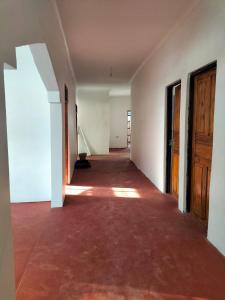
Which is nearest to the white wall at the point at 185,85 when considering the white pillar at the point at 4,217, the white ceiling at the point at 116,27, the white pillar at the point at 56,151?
the white ceiling at the point at 116,27

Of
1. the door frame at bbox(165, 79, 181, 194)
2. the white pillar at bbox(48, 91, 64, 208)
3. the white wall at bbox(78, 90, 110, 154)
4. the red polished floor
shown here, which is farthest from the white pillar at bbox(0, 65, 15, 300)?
the white wall at bbox(78, 90, 110, 154)

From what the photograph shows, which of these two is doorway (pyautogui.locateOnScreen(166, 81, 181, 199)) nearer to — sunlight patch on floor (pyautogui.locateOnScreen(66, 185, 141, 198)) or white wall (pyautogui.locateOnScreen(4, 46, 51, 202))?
sunlight patch on floor (pyautogui.locateOnScreen(66, 185, 141, 198))

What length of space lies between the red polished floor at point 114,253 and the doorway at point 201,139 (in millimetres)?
307

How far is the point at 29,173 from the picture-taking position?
4254 mm

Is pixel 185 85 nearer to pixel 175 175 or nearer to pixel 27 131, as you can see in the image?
pixel 175 175

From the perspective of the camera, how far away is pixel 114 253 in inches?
99.9

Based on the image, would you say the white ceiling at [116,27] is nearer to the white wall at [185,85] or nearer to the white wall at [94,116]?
the white wall at [185,85]

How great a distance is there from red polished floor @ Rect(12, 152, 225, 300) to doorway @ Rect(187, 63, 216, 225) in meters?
0.31

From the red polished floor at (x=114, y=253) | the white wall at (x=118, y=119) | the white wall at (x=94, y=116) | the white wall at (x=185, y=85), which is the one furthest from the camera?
the white wall at (x=118, y=119)

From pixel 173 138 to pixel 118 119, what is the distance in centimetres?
914

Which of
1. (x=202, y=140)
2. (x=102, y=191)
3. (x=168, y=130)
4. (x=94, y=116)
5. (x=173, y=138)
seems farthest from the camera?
(x=94, y=116)

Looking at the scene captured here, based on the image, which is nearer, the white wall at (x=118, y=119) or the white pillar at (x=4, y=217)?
the white pillar at (x=4, y=217)

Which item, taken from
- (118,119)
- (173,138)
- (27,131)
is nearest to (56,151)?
(27,131)

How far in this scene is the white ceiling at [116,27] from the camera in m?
→ 3.09
